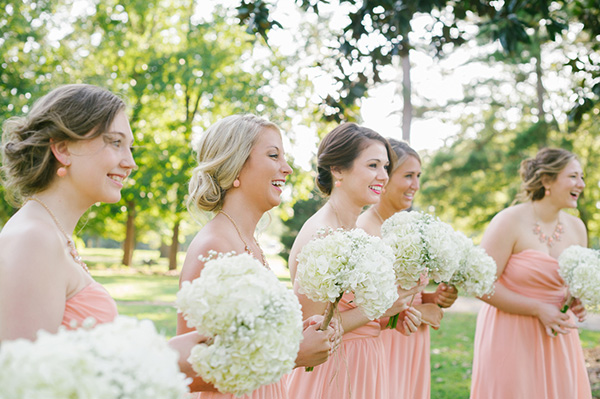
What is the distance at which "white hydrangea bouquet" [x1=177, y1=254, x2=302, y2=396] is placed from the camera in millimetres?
2047

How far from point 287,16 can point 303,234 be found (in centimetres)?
315

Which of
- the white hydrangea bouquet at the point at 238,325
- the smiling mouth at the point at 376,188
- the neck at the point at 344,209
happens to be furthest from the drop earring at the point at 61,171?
the smiling mouth at the point at 376,188

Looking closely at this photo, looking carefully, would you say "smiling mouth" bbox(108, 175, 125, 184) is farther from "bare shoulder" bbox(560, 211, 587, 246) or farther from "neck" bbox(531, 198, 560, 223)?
"bare shoulder" bbox(560, 211, 587, 246)

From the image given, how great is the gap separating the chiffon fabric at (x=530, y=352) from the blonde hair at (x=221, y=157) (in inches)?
133

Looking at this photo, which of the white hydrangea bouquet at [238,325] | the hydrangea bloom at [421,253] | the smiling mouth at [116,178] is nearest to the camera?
the white hydrangea bouquet at [238,325]

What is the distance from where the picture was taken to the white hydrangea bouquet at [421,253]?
3.80 metres

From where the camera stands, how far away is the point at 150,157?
87.2ft

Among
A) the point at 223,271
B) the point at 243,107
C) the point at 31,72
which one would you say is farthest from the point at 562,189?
the point at 31,72

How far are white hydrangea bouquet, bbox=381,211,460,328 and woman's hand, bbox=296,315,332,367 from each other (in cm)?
101

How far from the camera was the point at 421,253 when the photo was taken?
12.6 ft

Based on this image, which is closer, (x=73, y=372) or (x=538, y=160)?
(x=73, y=372)

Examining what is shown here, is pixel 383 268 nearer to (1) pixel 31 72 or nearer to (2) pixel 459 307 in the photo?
(2) pixel 459 307

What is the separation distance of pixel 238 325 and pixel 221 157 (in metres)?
1.58

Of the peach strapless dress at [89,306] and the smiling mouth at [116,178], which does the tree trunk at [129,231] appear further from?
the peach strapless dress at [89,306]
